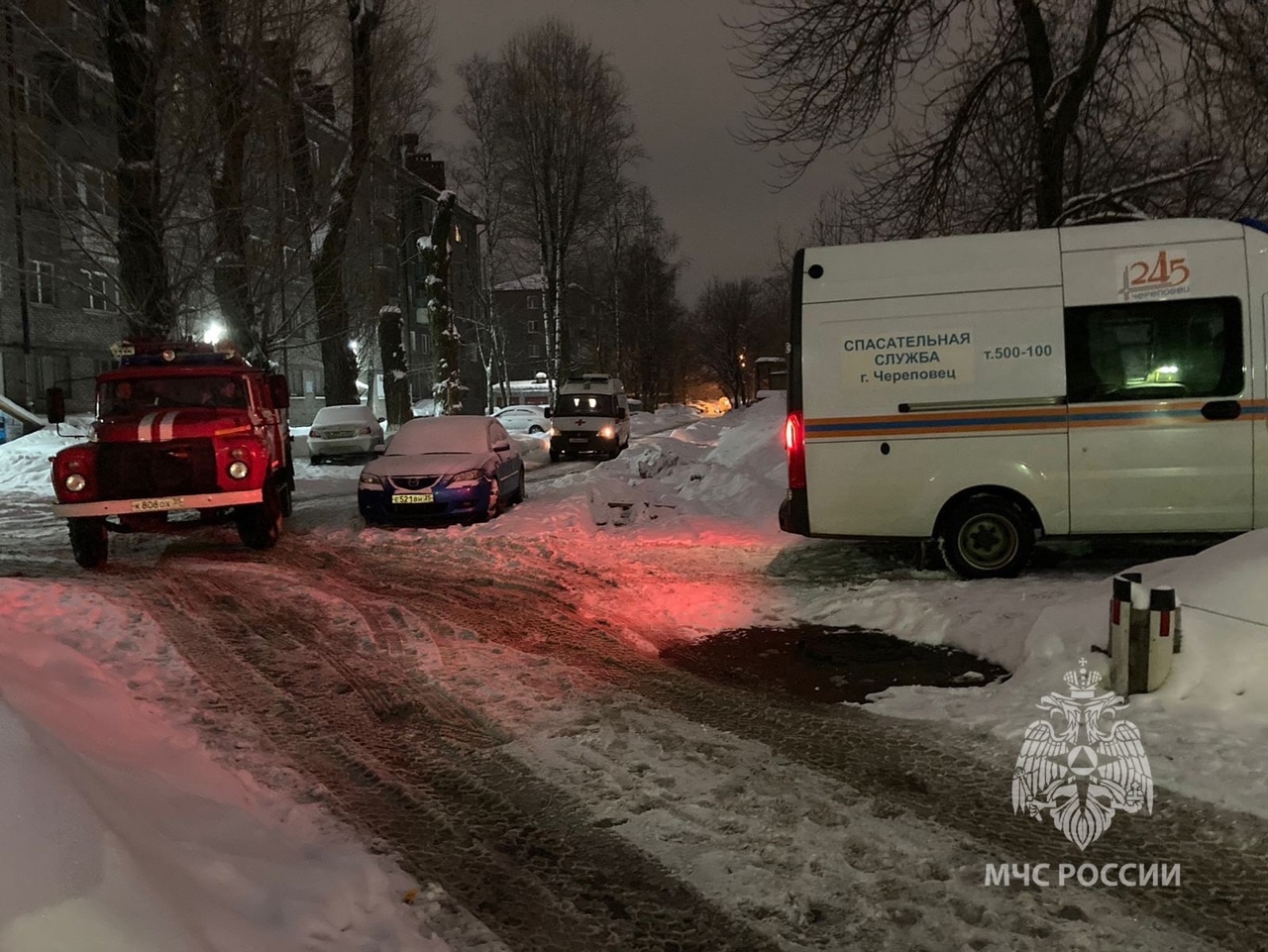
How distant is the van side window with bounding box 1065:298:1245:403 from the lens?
25.0 ft

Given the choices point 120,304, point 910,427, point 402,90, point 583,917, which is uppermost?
point 402,90

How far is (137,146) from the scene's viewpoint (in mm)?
15203

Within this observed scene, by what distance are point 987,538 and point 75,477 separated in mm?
9278

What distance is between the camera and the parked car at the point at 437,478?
12195 millimetres

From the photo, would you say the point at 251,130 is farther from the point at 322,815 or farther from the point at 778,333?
the point at 778,333

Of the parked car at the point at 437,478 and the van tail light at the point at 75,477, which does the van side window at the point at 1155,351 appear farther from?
the van tail light at the point at 75,477

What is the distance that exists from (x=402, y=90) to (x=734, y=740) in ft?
66.5

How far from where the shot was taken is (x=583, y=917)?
327cm

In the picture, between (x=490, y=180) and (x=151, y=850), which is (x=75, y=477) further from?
(x=490, y=180)

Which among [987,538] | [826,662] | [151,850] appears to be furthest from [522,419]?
[151,850]

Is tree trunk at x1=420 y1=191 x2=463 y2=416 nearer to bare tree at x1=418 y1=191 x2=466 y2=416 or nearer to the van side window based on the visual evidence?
bare tree at x1=418 y1=191 x2=466 y2=416

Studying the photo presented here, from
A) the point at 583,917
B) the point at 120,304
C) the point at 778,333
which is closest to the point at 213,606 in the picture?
the point at 583,917

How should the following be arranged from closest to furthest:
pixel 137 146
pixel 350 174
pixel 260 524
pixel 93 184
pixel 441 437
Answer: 1. pixel 260 524
2. pixel 441 437
3. pixel 137 146
4. pixel 93 184
5. pixel 350 174

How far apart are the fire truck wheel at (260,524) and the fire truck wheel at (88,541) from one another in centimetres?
141
